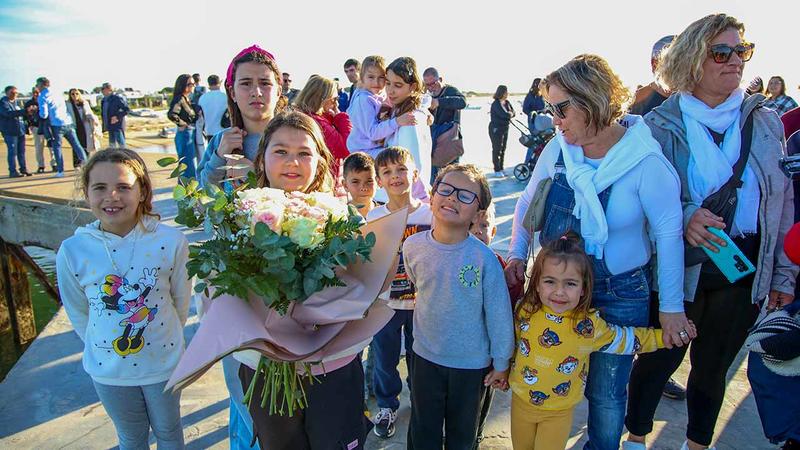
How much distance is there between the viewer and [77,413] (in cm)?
297

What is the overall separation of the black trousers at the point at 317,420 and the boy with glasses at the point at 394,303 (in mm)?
810

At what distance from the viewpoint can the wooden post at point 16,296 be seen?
301 inches

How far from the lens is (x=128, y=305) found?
210 cm

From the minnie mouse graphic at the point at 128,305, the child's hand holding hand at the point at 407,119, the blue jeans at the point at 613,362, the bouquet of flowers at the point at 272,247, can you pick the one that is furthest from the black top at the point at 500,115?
the bouquet of flowers at the point at 272,247

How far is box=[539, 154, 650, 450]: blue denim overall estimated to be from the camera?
2.12 metres

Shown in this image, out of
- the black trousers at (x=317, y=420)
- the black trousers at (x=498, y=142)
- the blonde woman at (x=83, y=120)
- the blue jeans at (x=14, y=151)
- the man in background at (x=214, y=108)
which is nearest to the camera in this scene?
the black trousers at (x=317, y=420)

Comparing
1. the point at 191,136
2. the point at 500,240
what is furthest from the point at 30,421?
the point at 191,136

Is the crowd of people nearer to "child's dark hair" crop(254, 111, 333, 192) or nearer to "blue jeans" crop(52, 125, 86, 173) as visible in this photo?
"child's dark hair" crop(254, 111, 333, 192)

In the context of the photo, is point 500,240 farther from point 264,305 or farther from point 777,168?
point 264,305

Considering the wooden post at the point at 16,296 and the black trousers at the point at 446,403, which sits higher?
the black trousers at the point at 446,403

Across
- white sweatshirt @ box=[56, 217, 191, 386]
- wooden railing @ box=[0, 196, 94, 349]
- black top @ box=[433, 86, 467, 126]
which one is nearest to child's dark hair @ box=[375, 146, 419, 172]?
white sweatshirt @ box=[56, 217, 191, 386]

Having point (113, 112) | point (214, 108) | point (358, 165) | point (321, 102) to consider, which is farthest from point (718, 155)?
point (113, 112)

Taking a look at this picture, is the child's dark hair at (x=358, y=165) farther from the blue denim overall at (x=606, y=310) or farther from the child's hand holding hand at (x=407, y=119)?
the blue denim overall at (x=606, y=310)

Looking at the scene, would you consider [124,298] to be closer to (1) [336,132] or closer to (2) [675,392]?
(1) [336,132]
